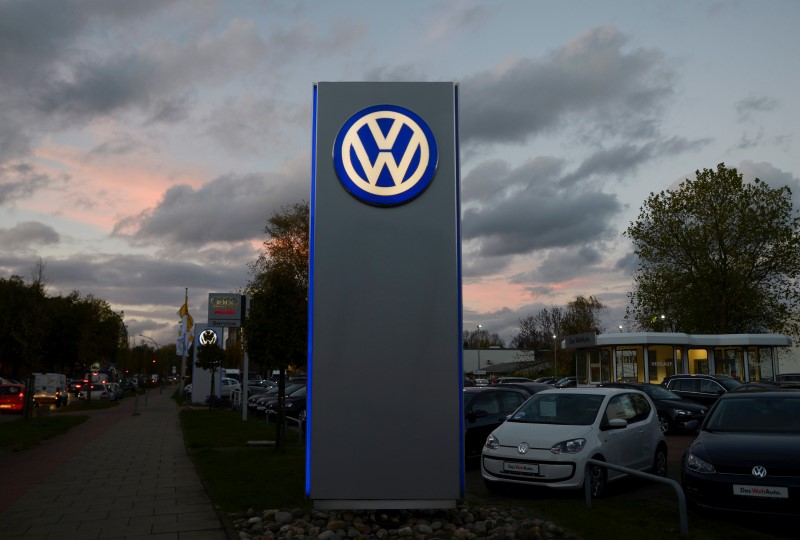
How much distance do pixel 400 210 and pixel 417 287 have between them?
0.84 meters

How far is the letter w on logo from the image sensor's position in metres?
7.32

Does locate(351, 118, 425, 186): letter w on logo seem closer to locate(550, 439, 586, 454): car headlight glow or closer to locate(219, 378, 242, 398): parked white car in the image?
locate(550, 439, 586, 454): car headlight glow

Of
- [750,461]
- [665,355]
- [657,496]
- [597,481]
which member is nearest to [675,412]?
[657,496]

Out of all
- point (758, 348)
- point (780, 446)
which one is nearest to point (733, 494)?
point (780, 446)

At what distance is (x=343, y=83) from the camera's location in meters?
7.57

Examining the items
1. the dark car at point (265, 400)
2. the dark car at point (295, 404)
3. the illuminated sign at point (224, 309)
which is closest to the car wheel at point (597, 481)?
the dark car at point (295, 404)

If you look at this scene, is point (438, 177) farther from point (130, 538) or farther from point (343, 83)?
point (130, 538)

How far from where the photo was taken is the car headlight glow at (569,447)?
955 cm

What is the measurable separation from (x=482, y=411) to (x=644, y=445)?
344 centimetres

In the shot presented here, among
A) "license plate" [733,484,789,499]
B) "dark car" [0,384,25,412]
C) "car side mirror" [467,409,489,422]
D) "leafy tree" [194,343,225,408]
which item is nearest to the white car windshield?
"car side mirror" [467,409,489,422]

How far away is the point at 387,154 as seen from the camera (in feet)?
24.1

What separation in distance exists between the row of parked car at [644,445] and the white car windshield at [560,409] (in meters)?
0.02

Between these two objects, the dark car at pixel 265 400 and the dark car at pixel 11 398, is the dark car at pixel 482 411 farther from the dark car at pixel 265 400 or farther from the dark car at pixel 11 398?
the dark car at pixel 11 398

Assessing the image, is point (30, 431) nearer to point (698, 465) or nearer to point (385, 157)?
point (385, 157)
